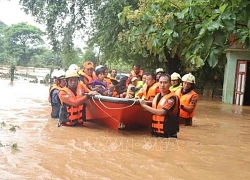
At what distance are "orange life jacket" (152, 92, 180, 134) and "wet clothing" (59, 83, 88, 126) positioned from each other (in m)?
1.58

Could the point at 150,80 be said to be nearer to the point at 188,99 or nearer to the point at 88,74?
the point at 188,99

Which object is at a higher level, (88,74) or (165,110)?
(88,74)

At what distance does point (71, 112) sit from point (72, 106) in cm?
23

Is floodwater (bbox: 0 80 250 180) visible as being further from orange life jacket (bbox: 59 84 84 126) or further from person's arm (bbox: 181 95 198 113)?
person's arm (bbox: 181 95 198 113)

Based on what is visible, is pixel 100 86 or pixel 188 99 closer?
pixel 188 99

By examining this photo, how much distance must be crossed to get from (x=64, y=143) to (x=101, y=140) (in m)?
0.74

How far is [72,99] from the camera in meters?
7.36

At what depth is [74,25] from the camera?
617 inches

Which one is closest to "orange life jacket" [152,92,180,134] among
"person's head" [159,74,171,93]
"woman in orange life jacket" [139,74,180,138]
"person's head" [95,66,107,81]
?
"woman in orange life jacket" [139,74,180,138]

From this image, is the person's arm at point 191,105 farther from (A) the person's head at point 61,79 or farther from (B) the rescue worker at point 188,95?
(A) the person's head at point 61,79

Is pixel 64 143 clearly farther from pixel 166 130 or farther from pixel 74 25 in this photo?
pixel 74 25

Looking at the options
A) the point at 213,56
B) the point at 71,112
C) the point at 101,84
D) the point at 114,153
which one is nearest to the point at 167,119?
the point at 114,153

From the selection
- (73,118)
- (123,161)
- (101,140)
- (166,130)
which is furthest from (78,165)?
(73,118)

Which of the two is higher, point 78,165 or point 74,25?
point 74,25
